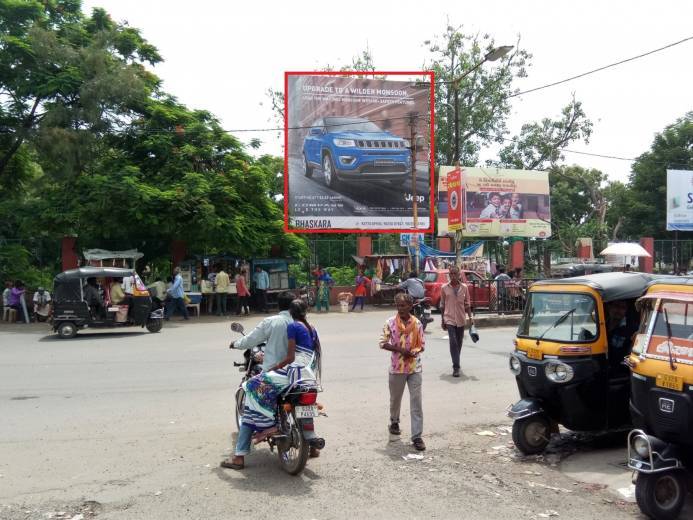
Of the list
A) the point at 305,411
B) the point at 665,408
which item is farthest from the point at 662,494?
the point at 305,411

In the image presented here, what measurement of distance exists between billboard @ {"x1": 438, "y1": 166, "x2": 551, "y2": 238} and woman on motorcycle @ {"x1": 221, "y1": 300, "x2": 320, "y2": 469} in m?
24.9

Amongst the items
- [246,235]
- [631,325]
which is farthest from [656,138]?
[631,325]

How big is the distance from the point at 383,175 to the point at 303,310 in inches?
845

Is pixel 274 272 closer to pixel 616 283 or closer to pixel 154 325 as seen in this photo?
pixel 154 325

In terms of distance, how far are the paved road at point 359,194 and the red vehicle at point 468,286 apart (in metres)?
4.83

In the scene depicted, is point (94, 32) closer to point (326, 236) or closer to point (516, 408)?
point (326, 236)

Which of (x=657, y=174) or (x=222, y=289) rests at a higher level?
(x=657, y=174)

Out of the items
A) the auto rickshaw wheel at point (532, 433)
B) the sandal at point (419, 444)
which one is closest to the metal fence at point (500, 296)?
the auto rickshaw wheel at point (532, 433)

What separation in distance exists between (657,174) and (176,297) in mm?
35614

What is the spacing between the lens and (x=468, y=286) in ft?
69.9

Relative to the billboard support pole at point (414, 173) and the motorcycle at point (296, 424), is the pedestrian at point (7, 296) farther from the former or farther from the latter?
the motorcycle at point (296, 424)

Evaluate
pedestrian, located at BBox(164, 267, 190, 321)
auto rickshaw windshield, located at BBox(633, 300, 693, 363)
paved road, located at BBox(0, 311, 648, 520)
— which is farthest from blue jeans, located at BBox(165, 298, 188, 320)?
auto rickshaw windshield, located at BBox(633, 300, 693, 363)

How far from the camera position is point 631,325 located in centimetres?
643

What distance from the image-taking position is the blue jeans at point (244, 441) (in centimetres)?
558
